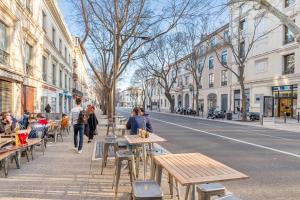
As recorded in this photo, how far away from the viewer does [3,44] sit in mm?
13914

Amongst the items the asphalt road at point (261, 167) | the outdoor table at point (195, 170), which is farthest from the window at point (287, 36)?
the outdoor table at point (195, 170)

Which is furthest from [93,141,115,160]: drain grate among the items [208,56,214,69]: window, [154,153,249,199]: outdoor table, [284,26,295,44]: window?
[208,56,214,69]: window

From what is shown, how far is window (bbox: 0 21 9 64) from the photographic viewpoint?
13.5 meters

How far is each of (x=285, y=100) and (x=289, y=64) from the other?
12.6 feet

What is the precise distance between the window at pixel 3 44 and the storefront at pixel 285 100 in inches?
997

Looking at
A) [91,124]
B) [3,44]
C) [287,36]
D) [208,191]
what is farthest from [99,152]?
[287,36]

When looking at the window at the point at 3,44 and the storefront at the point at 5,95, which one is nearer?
the window at the point at 3,44

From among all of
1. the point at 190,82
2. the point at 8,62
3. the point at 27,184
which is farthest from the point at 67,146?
the point at 190,82

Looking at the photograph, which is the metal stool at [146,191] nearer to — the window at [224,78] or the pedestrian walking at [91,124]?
the pedestrian walking at [91,124]

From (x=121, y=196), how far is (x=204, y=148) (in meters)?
6.25

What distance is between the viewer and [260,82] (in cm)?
3428

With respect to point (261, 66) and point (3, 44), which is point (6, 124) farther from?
point (261, 66)

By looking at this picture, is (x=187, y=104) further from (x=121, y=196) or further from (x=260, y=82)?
(x=121, y=196)

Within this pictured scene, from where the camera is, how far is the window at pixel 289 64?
2934cm
